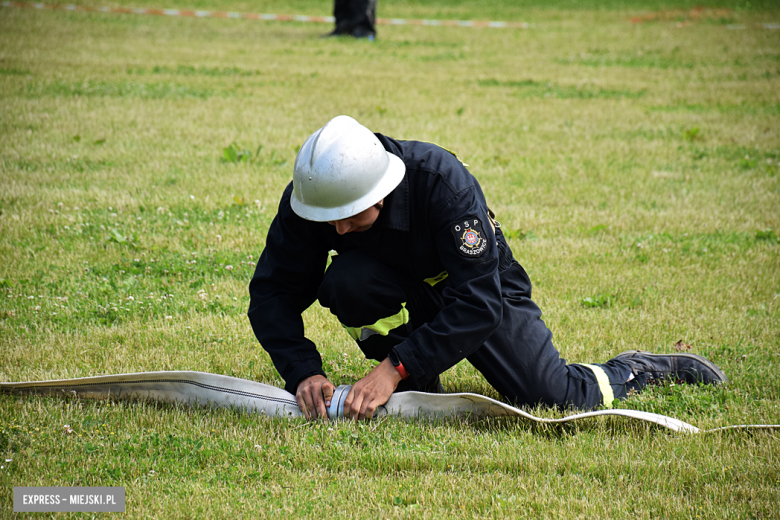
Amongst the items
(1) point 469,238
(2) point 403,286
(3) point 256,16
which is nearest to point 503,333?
(2) point 403,286

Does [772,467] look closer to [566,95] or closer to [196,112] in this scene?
[196,112]

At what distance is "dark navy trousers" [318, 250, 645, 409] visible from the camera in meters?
2.93

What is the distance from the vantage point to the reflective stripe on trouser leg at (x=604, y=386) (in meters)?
3.24

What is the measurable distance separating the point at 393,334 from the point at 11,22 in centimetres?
1821

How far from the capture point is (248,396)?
10.1ft

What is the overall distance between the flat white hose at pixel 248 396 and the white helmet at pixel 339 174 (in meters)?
0.88

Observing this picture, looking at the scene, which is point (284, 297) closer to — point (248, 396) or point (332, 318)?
point (248, 396)

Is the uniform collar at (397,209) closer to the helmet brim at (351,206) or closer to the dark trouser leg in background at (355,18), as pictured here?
the helmet brim at (351,206)

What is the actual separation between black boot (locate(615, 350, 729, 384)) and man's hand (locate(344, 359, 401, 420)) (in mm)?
1369

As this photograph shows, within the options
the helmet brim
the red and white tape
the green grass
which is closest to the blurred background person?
the red and white tape

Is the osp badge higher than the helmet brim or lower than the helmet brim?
lower

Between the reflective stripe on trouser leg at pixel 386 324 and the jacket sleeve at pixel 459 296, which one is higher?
the jacket sleeve at pixel 459 296

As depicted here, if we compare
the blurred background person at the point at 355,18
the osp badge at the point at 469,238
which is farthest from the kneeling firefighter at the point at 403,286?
the blurred background person at the point at 355,18

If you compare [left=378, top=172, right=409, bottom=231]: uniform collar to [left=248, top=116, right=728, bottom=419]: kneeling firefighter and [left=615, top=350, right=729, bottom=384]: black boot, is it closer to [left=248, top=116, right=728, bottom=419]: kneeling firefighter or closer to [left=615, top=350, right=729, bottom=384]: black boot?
[left=248, top=116, right=728, bottom=419]: kneeling firefighter
